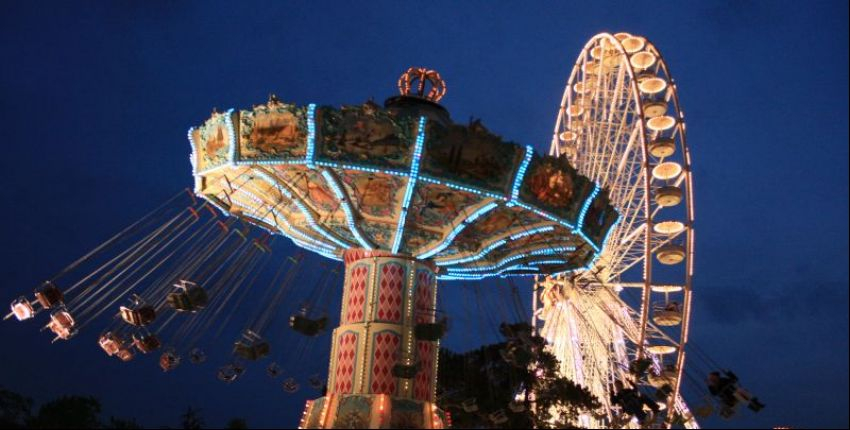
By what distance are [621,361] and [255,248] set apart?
11.0 m

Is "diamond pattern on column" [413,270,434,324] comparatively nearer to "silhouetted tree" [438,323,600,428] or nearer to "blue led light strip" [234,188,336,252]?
"blue led light strip" [234,188,336,252]

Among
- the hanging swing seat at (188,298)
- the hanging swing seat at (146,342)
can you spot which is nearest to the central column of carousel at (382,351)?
the hanging swing seat at (188,298)

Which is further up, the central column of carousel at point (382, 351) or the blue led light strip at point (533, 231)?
the blue led light strip at point (533, 231)

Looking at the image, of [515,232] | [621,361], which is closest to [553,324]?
[621,361]

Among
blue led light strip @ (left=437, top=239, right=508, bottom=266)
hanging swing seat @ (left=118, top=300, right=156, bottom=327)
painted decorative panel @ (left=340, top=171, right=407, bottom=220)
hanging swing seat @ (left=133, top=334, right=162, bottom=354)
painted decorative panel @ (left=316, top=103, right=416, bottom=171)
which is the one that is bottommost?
hanging swing seat @ (left=133, top=334, right=162, bottom=354)

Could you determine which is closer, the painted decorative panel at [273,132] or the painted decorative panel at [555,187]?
the painted decorative panel at [273,132]

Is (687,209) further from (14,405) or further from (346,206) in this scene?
(14,405)

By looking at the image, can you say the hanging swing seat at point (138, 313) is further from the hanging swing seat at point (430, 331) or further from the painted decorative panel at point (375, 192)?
the hanging swing seat at point (430, 331)

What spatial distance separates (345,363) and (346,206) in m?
3.11

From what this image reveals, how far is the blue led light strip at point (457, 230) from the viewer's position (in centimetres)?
1583

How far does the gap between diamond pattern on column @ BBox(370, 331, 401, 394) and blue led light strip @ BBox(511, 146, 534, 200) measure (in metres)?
3.71

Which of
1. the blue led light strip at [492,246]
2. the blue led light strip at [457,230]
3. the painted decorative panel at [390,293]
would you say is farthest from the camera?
the blue led light strip at [492,246]

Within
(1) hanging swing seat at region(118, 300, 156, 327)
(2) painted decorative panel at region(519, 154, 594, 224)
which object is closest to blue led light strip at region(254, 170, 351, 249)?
(1) hanging swing seat at region(118, 300, 156, 327)

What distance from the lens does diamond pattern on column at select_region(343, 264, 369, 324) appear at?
1669cm
